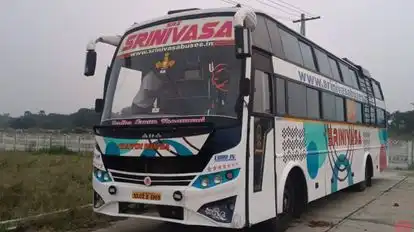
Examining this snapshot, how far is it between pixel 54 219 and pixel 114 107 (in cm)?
240

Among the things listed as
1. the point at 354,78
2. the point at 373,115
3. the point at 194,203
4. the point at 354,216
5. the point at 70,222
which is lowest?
the point at 354,216

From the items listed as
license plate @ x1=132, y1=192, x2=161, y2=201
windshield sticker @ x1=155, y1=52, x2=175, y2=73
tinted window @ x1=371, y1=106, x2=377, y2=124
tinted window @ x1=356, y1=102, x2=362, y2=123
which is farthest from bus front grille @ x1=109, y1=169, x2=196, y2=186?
tinted window @ x1=371, y1=106, x2=377, y2=124

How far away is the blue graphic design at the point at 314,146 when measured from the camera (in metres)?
8.70

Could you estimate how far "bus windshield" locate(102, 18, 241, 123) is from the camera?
632cm

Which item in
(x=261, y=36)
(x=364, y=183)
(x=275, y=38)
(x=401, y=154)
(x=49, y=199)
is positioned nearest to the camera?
(x=261, y=36)

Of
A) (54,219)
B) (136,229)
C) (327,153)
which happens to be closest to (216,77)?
(136,229)

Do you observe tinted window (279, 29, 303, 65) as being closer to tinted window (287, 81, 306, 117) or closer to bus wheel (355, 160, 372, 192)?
tinted window (287, 81, 306, 117)

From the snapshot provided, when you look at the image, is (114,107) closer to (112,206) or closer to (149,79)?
(149,79)

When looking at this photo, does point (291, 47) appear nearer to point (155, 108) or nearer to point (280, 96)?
point (280, 96)

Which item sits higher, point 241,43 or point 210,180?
point 241,43

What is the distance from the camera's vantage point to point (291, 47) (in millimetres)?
8609

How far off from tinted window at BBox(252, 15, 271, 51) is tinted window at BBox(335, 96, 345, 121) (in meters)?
4.08

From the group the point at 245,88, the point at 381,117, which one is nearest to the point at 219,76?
the point at 245,88

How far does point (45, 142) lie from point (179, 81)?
26584 mm
